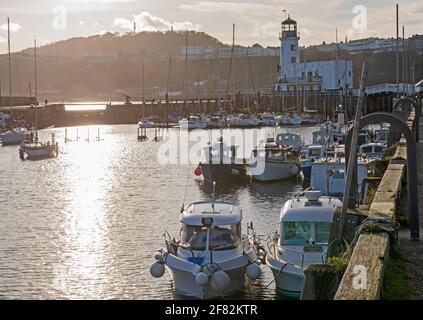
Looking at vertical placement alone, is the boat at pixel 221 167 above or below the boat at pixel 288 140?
below

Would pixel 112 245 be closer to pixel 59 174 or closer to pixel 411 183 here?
pixel 411 183

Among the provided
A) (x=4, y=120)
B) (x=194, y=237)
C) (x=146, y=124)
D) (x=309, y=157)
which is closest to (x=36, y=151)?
(x=309, y=157)

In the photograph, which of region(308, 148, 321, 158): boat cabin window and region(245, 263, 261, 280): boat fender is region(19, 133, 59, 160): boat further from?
region(245, 263, 261, 280): boat fender

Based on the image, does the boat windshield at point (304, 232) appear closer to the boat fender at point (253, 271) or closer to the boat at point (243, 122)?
the boat fender at point (253, 271)

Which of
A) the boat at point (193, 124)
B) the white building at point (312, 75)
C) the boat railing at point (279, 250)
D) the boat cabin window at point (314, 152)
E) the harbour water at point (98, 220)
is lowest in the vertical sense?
the harbour water at point (98, 220)

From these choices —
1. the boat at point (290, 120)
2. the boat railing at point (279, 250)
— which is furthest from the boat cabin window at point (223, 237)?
the boat at point (290, 120)

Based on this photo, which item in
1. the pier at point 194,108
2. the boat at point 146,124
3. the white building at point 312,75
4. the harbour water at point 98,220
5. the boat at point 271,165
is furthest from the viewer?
the white building at point 312,75

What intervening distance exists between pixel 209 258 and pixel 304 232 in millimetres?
2164

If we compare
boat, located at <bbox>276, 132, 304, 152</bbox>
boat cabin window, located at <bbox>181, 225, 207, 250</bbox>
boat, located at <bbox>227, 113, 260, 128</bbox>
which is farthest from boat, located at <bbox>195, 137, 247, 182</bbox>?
boat, located at <bbox>227, 113, 260, 128</bbox>

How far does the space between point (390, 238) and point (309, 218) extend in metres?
7.92

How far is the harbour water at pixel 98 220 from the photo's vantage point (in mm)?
19203

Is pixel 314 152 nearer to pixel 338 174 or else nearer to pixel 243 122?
pixel 338 174

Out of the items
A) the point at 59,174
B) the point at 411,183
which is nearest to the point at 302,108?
the point at 59,174

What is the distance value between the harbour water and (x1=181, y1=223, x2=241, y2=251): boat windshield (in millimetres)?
1194
